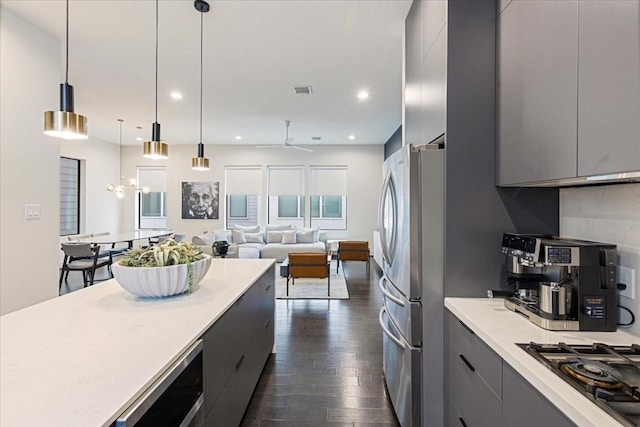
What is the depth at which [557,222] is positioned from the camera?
1.77 metres

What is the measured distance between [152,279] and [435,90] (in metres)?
1.90

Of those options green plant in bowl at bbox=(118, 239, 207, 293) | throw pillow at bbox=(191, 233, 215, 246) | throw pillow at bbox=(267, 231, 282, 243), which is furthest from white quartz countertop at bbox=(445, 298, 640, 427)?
throw pillow at bbox=(267, 231, 282, 243)

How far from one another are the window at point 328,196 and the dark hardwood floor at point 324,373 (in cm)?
488

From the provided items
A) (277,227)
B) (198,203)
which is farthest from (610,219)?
(198,203)

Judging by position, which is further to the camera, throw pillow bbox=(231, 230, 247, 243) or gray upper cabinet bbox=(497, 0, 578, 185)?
throw pillow bbox=(231, 230, 247, 243)

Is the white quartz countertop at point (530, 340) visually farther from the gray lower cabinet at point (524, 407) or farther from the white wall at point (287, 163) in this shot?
the white wall at point (287, 163)

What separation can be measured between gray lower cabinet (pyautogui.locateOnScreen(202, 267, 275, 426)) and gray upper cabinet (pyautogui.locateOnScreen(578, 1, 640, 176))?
1.55 meters

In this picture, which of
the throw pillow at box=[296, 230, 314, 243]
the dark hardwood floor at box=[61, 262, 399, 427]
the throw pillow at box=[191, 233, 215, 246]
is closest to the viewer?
the dark hardwood floor at box=[61, 262, 399, 427]

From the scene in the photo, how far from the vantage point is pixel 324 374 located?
2.72 meters

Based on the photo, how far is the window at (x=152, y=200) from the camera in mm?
9516

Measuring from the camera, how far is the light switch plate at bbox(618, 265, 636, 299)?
133 cm

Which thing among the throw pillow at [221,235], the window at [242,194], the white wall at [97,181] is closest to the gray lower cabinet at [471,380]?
the throw pillow at [221,235]

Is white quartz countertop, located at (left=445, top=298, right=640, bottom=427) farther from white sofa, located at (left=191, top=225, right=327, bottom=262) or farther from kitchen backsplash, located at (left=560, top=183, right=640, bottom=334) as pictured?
white sofa, located at (left=191, top=225, right=327, bottom=262)

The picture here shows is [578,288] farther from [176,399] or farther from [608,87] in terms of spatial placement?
[176,399]
